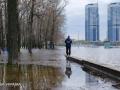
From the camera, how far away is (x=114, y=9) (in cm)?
12600

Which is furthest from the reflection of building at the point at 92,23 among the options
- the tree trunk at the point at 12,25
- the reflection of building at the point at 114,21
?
the tree trunk at the point at 12,25

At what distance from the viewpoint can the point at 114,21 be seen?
126125mm

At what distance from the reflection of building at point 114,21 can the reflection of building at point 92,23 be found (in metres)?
6.91

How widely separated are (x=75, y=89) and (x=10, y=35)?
31.4 feet

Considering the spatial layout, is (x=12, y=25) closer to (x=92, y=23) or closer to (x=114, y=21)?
(x=114, y=21)

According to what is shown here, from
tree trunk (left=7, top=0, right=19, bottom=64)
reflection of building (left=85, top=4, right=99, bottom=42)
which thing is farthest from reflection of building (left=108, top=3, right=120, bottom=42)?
tree trunk (left=7, top=0, right=19, bottom=64)

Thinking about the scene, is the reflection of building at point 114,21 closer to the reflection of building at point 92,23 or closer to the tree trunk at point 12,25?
the reflection of building at point 92,23

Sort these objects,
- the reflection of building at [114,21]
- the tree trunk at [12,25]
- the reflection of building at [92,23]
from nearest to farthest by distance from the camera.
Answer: the tree trunk at [12,25] → the reflection of building at [114,21] → the reflection of building at [92,23]

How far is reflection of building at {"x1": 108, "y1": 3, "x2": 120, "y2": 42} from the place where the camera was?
123 metres

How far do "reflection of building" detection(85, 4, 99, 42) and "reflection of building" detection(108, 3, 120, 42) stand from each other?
691cm

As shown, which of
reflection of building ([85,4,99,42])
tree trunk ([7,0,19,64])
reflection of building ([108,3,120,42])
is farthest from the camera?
reflection of building ([85,4,99,42])

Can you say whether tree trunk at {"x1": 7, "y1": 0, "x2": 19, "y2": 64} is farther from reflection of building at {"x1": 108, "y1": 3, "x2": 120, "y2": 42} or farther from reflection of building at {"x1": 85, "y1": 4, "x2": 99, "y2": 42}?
reflection of building at {"x1": 85, "y1": 4, "x2": 99, "y2": 42}

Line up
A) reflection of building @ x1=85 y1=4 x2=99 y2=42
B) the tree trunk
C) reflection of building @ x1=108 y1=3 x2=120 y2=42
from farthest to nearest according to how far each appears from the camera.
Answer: reflection of building @ x1=85 y1=4 x2=99 y2=42, reflection of building @ x1=108 y1=3 x2=120 y2=42, the tree trunk

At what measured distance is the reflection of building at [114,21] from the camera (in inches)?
4830
